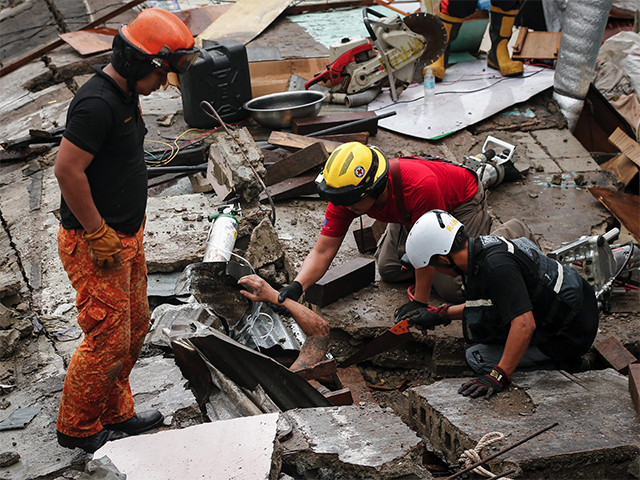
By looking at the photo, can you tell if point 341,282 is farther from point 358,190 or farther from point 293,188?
point 293,188

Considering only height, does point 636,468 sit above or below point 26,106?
below

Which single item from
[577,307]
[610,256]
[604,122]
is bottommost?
[604,122]

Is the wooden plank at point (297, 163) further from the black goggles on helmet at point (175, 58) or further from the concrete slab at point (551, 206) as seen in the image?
the black goggles on helmet at point (175, 58)

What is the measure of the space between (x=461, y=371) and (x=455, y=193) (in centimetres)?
133

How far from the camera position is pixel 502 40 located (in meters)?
8.32

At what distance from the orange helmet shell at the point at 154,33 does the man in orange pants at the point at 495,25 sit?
6.38 m

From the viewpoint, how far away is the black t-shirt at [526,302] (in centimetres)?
312

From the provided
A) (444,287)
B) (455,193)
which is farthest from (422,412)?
(455,193)

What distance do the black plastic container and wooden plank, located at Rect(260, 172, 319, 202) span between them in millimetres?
1937

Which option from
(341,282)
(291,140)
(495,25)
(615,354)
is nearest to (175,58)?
(341,282)

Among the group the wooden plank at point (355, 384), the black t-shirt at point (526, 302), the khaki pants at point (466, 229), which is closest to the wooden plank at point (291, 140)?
the khaki pants at point (466, 229)

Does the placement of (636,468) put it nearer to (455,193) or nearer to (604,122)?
(455,193)

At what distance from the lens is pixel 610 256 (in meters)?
4.32

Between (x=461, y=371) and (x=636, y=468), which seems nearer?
(x=636, y=468)
